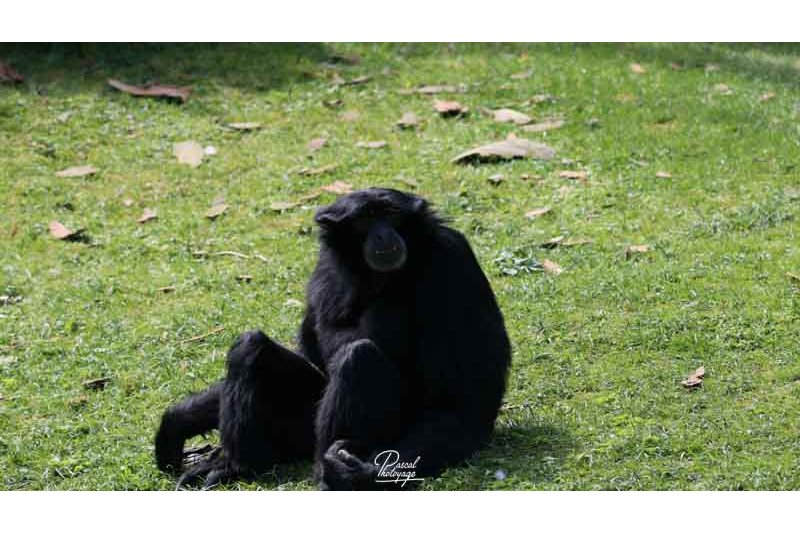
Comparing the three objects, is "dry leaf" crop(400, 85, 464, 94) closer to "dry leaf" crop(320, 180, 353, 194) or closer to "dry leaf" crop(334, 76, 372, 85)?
"dry leaf" crop(334, 76, 372, 85)

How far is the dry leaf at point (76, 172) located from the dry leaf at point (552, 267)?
5783 millimetres

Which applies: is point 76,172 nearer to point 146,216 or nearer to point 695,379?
point 146,216

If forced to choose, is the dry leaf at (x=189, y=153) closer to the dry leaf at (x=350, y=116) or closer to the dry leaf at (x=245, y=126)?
the dry leaf at (x=245, y=126)

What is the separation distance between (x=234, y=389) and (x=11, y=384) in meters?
2.97

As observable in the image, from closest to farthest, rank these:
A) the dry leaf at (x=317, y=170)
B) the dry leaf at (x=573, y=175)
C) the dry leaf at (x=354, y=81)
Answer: the dry leaf at (x=573, y=175) < the dry leaf at (x=317, y=170) < the dry leaf at (x=354, y=81)

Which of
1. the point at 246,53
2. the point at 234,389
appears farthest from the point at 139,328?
the point at 246,53

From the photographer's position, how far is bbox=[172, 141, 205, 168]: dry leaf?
14.3 metres

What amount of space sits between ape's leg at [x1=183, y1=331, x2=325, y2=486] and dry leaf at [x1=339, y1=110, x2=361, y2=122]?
23.8ft

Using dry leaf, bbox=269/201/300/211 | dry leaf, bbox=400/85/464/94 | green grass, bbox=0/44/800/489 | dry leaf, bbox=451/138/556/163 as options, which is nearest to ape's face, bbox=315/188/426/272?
green grass, bbox=0/44/800/489

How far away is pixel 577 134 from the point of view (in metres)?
14.2

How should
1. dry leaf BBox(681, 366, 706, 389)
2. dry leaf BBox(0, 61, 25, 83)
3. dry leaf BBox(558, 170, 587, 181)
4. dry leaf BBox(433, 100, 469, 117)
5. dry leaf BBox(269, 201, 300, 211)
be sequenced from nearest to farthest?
1. dry leaf BBox(681, 366, 706, 389)
2. dry leaf BBox(269, 201, 300, 211)
3. dry leaf BBox(558, 170, 587, 181)
4. dry leaf BBox(433, 100, 469, 117)
5. dry leaf BBox(0, 61, 25, 83)

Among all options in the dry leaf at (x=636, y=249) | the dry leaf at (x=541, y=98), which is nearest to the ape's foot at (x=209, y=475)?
the dry leaf at (x=636, y=249)

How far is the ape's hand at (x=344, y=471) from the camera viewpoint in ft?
23.9

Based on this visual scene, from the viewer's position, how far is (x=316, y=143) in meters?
14.5
